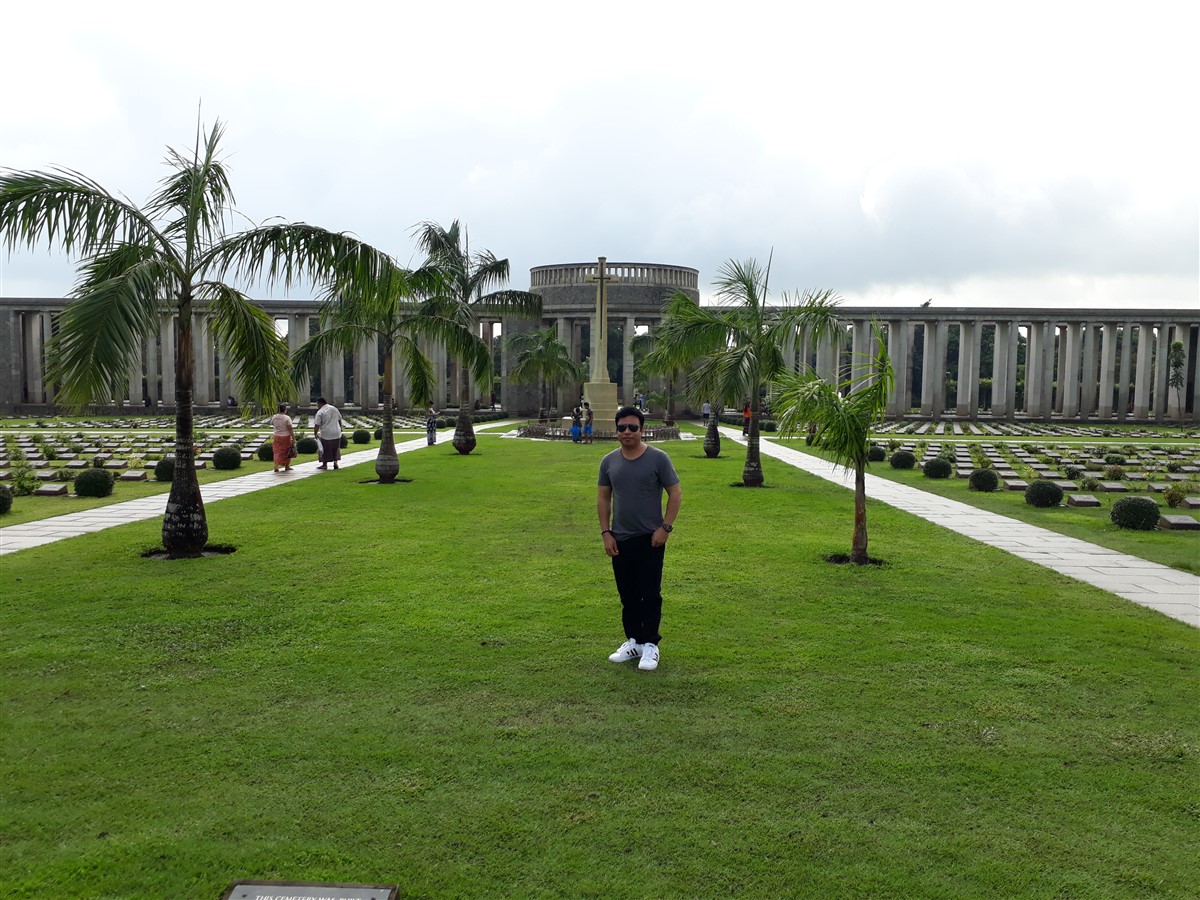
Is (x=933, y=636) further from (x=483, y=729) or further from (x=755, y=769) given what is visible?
(x=483, y=729)

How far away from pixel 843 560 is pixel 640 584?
17.6ft

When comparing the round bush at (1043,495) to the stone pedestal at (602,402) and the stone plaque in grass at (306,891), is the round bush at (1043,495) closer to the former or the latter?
the stone plaque in grass at (306,891)

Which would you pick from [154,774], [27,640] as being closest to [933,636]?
[154,774]

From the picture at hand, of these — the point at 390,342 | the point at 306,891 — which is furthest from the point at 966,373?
the point at 306,891

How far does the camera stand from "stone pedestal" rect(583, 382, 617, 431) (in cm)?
3738

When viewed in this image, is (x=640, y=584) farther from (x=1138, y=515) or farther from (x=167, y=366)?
(x=167, y=366)

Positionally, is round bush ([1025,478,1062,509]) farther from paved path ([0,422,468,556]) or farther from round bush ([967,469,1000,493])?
paved path ([0,422,468,556])

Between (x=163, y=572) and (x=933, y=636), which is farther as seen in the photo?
(x=163, y=572)

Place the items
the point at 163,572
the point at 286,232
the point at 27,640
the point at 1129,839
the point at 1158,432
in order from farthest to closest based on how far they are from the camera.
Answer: the point at 1158,432
the point at 286,232
the point at 163,572
the point at 27,640
the point at 1129,839

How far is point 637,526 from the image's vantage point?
22.8 feet

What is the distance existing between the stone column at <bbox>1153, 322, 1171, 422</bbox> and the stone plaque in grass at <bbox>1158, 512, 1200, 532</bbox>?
5435cm

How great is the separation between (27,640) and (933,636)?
7.72m

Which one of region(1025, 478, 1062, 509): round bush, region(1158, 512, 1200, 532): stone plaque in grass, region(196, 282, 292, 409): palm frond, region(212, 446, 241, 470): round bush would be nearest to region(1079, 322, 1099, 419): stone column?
region(1025, 478, 1062, 509): round bush

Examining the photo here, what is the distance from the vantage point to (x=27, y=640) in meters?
7.58
